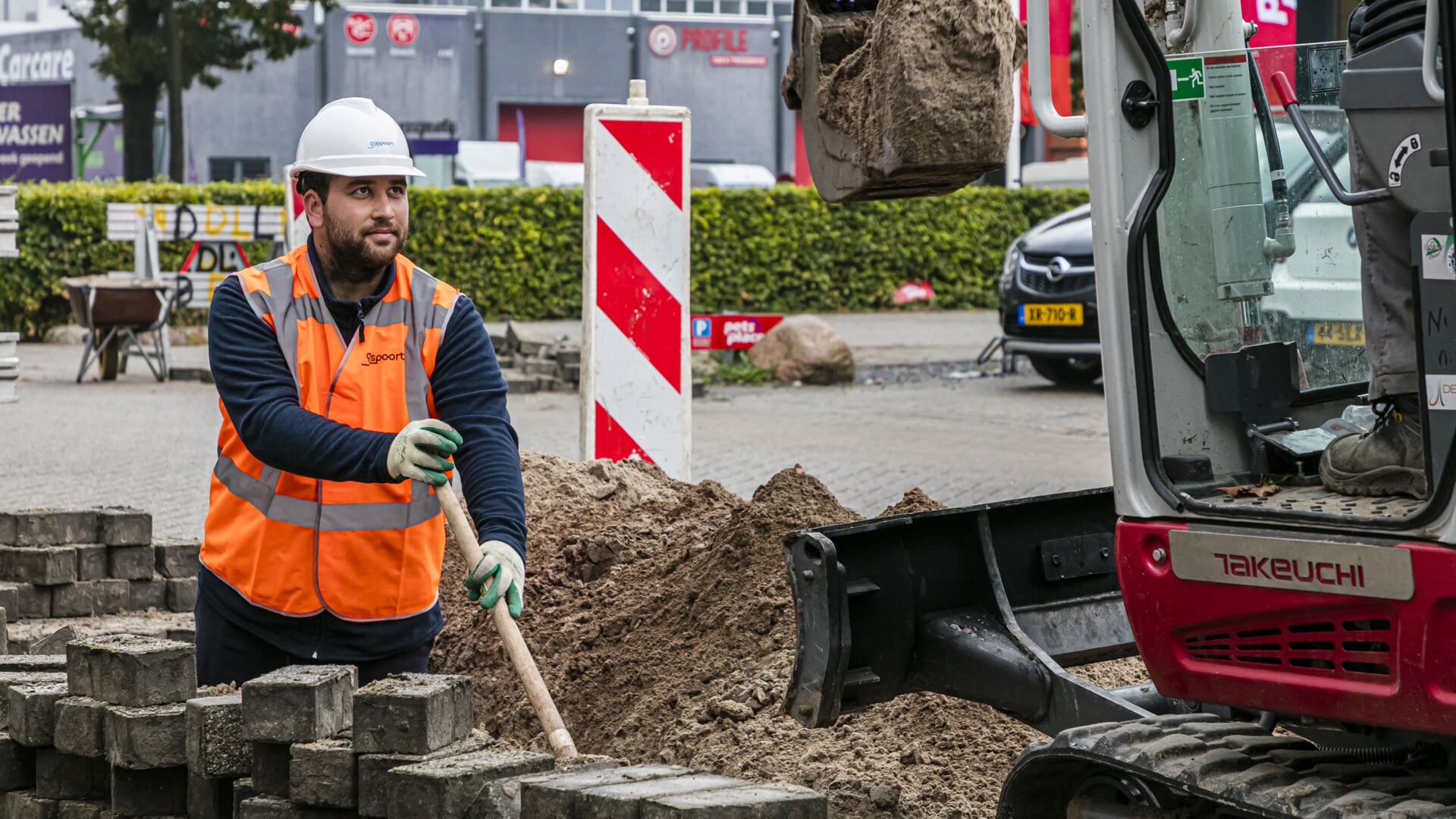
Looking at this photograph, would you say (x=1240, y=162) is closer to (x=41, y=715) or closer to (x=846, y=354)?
(x=41, y=715)

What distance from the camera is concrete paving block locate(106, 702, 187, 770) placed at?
12.7 ft

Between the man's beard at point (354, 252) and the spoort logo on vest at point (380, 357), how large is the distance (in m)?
0.18

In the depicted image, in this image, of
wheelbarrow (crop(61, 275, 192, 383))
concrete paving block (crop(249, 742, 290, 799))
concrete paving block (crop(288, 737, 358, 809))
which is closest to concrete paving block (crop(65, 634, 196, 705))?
concrete paving block (crop(249, 742, 290, 799))

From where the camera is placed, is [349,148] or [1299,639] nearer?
[1299,639]

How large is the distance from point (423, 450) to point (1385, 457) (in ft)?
6.40

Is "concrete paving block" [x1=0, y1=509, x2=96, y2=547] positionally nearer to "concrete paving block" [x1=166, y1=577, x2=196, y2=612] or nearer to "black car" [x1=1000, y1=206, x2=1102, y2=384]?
"concrete paving block" [x1=166, y1=577, x2=196, y2=612]

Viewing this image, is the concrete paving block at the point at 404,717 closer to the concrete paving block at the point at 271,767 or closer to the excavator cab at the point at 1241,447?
the concrete paving block at the point at 271,767

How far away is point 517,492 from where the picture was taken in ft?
13.1

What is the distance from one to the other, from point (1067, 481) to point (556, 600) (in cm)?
515

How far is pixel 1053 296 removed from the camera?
46.5 ft

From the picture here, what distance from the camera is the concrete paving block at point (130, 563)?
639 cm

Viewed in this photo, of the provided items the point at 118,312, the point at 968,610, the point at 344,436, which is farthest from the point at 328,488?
the point at 118,312

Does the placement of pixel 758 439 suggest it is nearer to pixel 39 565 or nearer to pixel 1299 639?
pixel 39 565

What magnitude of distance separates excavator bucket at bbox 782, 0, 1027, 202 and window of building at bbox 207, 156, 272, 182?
4420 cm
